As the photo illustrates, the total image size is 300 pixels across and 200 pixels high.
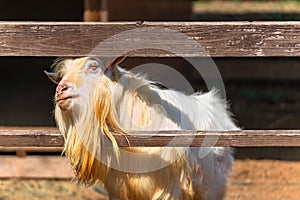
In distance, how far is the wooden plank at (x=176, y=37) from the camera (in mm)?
4367

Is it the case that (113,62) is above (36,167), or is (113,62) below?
above

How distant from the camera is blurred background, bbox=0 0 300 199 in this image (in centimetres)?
1000

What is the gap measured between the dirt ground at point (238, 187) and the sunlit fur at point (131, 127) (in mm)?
1938

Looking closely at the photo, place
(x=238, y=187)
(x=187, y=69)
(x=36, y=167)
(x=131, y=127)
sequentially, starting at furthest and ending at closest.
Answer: (x=187, y=69) → (x=36, y=167) → (x=238, y=187) → (x=131, y=127)

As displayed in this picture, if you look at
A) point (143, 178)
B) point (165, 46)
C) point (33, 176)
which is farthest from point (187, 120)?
point (33, 176)

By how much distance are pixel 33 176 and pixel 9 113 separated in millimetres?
3130

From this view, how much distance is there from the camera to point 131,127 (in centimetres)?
491

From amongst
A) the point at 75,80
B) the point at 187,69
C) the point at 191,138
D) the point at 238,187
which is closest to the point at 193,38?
the point at 191,138

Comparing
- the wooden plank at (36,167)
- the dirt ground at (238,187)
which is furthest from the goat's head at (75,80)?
the wooden plank at (36,167)

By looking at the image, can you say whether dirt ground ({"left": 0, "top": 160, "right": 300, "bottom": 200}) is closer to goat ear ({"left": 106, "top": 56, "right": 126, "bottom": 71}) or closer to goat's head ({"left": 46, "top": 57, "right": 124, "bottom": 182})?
goat's head ({"left": 46, "top": 57, "right": 124, "bottom": 182})

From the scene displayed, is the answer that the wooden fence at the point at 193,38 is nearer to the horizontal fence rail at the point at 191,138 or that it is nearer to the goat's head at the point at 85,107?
the horizontal fence rail at the point at 191,138

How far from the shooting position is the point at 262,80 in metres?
13.1

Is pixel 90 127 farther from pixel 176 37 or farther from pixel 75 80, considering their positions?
pixel 176 37

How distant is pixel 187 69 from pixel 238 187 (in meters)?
4.00
